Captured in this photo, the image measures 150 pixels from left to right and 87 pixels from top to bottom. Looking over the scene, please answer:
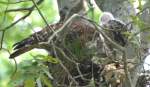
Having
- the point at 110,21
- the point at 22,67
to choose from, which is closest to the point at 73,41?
the point at 110,21

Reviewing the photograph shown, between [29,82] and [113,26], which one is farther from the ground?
[113,26]

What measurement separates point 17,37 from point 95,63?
2136 millimetres

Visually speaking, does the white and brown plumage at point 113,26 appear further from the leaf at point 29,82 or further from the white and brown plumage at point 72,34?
the leaf at point 29,82

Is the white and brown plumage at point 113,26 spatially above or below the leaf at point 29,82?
above

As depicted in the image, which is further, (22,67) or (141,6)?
(141,6)

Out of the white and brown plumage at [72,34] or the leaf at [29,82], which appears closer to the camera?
the leaf at [29,82]

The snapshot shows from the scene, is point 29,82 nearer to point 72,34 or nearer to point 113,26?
point 72,34

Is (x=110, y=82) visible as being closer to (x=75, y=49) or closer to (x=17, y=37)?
(x=75, y=49)

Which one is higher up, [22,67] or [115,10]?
[115,10]

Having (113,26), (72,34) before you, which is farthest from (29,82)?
(113,26)

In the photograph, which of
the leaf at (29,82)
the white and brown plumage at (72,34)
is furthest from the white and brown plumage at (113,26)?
the leaf at (29,82)

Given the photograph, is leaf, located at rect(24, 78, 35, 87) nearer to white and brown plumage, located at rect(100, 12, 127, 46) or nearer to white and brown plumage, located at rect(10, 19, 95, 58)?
white and brown plumage, located at rect(10, 19, 95, 58)

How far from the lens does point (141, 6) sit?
2.13 m

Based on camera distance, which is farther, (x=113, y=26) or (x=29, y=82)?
(x=113, y=26)
